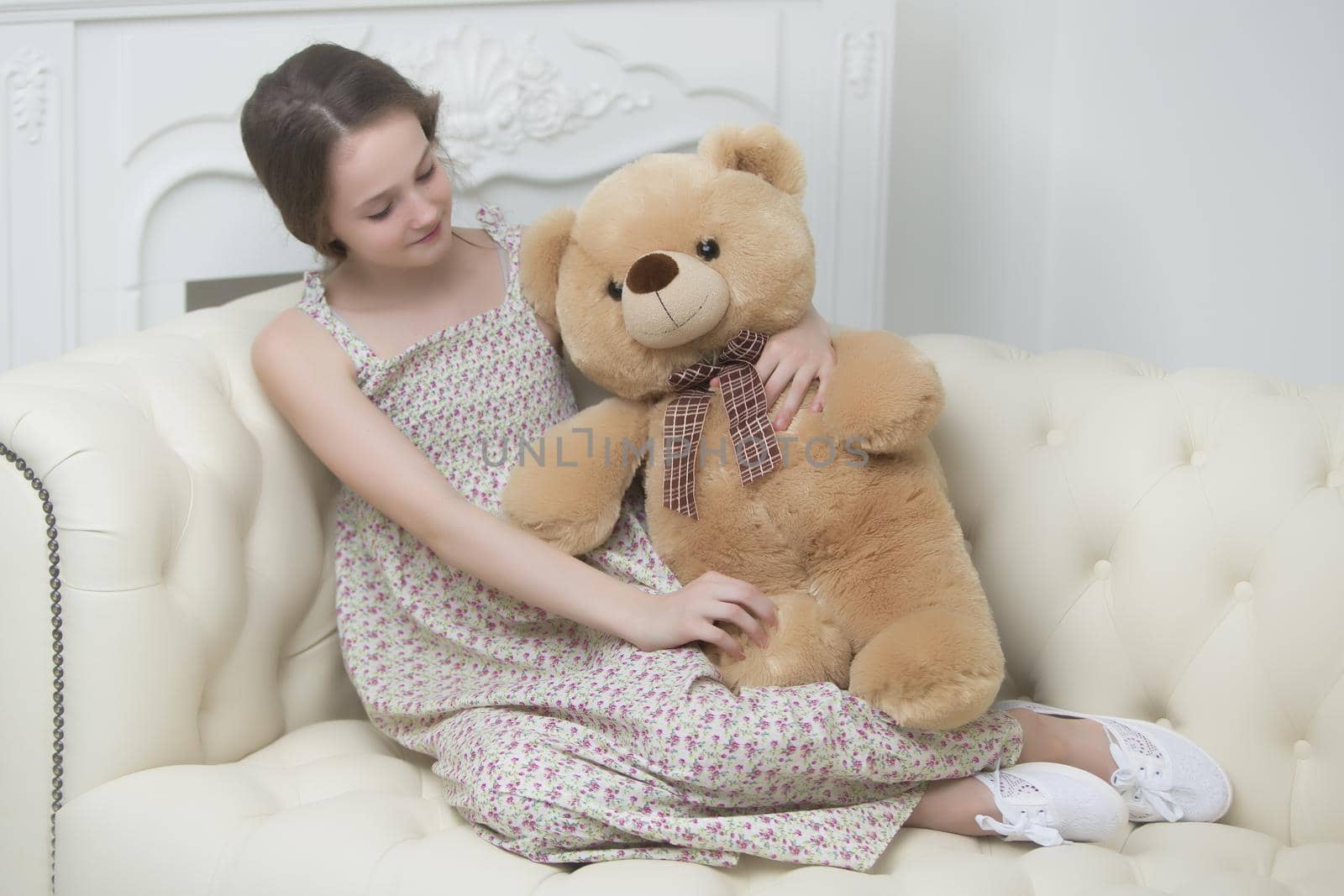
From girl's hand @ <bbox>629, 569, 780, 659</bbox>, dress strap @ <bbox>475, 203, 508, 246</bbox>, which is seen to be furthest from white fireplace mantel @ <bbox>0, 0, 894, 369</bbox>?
girl's hand @ <bbox>629, 569, 780, 659</bbox>

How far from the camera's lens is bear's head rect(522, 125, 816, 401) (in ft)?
3.73

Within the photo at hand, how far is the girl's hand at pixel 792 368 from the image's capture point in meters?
1.19

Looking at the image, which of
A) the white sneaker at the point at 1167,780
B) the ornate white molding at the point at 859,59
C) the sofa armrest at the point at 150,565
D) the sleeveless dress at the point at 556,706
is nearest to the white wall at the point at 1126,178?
the ornate white molding at the point at 859,59

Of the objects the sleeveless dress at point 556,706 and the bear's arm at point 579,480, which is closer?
the sleeveless dress at point 556,706

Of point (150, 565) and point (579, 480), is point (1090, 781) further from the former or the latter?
point (150, 565)

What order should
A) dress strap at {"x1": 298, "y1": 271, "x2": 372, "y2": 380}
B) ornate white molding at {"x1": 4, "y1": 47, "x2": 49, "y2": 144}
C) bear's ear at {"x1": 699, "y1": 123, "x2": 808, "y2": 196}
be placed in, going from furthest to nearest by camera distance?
ornate white molding at {"x1": 4, "y1": 47, "x2": 49, "y2": 144}
dress strap at {"x1": 298, "y1": 271, "x2": 372, "y2": 380}
bear's ear at {"x1": 699, "y1": 123, "x2": 808, "y2": 196}

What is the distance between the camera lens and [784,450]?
3.85ft

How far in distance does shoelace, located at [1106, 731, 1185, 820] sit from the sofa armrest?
0.86 metres

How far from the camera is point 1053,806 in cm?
113

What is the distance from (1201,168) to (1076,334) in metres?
0.32

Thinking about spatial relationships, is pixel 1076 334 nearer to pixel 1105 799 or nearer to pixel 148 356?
pixel 1105 799

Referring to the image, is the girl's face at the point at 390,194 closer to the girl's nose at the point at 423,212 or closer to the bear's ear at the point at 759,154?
the girl's nose at the point at 423,212

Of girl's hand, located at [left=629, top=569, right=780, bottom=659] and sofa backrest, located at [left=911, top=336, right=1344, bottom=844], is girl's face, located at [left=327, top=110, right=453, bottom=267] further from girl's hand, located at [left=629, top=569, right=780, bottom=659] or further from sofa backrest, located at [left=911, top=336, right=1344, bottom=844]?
sofa backrest, located at [left=911, top=336, right=1344, bottom=844]

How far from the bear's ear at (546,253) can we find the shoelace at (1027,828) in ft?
2.16
